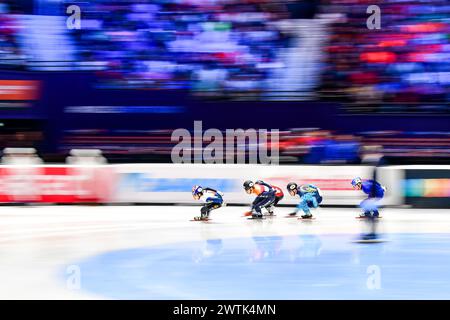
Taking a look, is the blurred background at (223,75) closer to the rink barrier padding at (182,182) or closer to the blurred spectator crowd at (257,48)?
the blurred spectator crowd at (257,48)

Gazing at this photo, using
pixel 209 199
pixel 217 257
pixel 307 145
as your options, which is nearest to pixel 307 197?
pixel 209 199

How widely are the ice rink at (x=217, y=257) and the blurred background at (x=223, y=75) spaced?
357cm

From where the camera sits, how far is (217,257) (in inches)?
357

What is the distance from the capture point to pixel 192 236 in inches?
435

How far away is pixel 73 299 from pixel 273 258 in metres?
3.17

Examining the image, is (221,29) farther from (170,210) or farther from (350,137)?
(170,210)

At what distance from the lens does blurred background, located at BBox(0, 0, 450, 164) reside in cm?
1730

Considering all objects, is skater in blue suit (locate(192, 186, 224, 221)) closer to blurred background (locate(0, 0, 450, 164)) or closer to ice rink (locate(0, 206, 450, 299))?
ice rink (locate(0, 206, 450, 299))

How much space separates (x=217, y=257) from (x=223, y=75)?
30.1 feet

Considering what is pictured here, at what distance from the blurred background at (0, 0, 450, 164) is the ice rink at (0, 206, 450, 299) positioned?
3574 millimetres

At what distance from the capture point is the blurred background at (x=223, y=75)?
56.7 ft

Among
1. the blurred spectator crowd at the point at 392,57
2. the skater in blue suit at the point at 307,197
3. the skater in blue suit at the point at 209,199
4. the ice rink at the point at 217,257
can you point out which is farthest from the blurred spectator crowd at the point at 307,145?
the skater in blue suit at the point at 209,199

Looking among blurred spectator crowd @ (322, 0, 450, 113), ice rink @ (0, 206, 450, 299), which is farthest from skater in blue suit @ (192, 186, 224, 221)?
blurred spectator crowd @ (322, 0, 450, 113)
